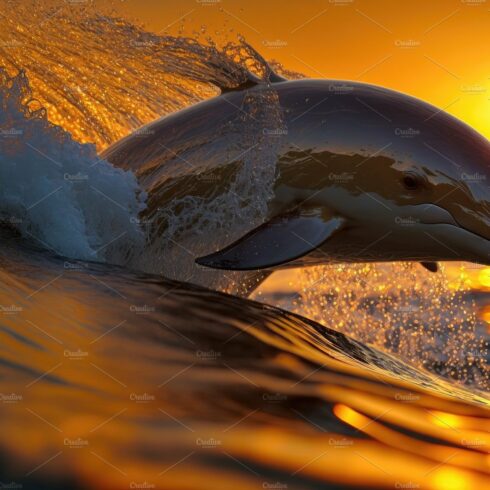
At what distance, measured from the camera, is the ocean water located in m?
2.05

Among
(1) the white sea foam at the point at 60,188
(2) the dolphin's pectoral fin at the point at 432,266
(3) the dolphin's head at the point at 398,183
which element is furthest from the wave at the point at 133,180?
(2) the dolphin's pectoral fin at the point at 432,266

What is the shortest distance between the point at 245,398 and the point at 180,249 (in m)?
3.97

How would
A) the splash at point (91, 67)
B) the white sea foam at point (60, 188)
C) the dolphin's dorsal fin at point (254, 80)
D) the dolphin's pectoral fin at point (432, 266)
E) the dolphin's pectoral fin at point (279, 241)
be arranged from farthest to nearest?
the splash at point (91, 67) < the dolphin's pectoral fin at point (432, 266) < the dolphin's dorsal fin at point (254, 80) < the white sea foam at point (60, 188) < the dolphin's pectoral fin at point (279, 241)

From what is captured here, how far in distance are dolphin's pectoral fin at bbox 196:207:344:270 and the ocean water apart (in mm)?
403

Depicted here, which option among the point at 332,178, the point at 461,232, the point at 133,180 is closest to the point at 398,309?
the point at 461,232

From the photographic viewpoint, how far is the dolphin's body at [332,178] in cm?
623

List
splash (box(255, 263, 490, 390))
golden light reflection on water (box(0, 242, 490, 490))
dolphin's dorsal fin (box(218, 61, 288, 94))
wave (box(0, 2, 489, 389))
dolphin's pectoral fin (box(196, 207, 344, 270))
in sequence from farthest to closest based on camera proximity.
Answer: splash (box(255, 263, 490, 390))
dolphin's dorsal fin (box(218, 61, 288, 94))
wave (box(0, 2, 489, 389))
dolphin's pectoral fin (box(196, 207, 344, 270))
golden light reflection on water (box(0, 242, 490, 490))

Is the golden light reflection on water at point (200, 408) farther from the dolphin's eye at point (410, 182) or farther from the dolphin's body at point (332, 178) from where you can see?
the dolphin's eye at point (410, 182)

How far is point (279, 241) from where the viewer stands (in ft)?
19.1

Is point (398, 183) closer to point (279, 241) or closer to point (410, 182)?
point (410, 182)

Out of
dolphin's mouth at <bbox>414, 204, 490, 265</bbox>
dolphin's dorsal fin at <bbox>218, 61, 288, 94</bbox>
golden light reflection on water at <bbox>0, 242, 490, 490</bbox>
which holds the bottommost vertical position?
golden light reflection on water at <bbox>0, 242, 490, 490</bbox>

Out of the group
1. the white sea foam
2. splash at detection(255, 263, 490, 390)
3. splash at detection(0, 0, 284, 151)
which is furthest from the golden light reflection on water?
splash at detection(0, 0, 284, 151)

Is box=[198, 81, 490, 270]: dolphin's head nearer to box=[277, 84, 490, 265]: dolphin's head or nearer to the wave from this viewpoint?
box=[277, 84, 490, 265]: dolphin's head

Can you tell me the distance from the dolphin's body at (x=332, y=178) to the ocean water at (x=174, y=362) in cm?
6
